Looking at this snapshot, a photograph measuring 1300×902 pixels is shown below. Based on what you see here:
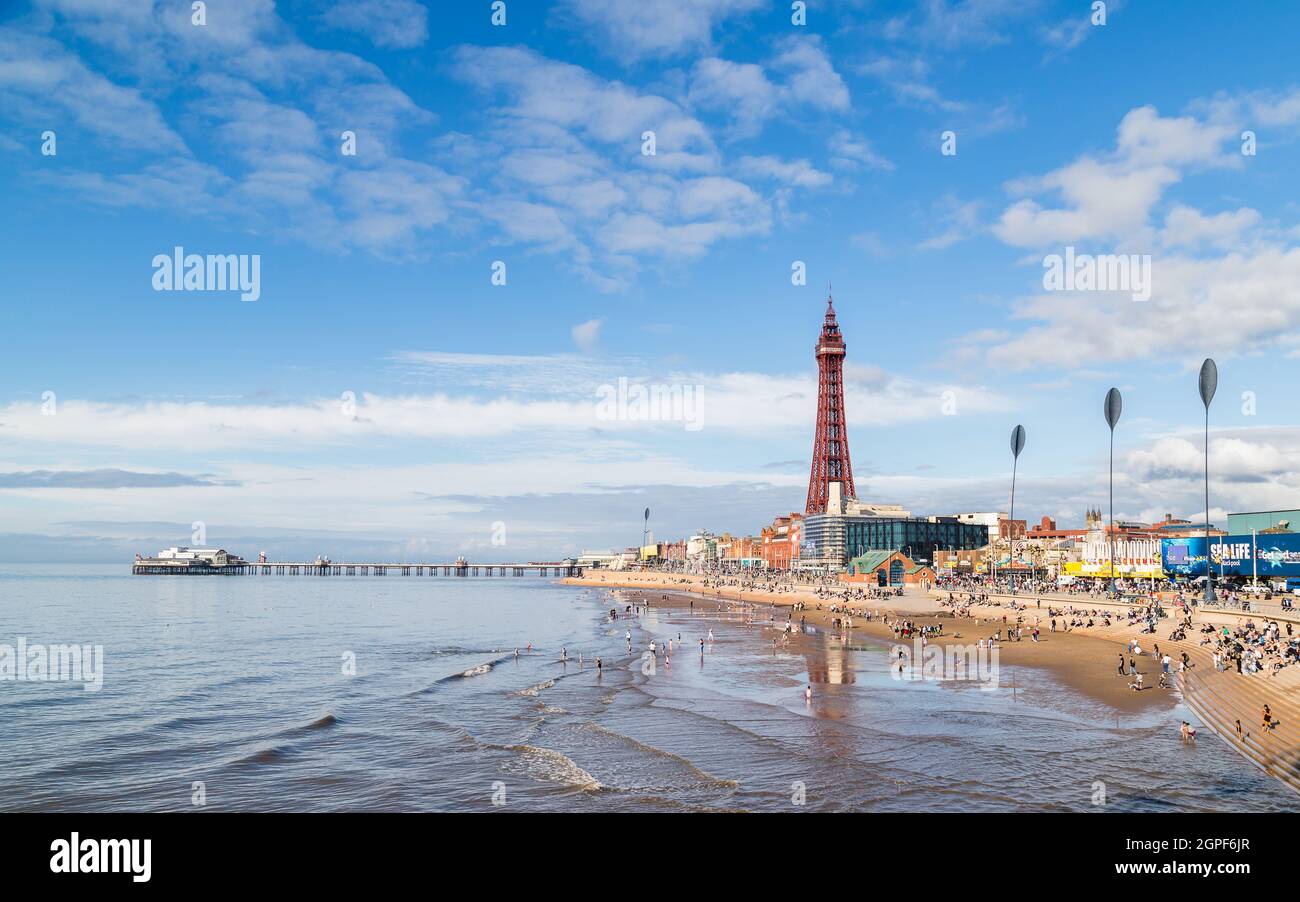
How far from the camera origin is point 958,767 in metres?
24.1

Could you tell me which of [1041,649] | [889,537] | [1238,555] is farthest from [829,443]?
[1041,649]

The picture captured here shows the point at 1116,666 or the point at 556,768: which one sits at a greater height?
the point at 556,768

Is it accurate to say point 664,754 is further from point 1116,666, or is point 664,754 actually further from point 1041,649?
point 1041,649

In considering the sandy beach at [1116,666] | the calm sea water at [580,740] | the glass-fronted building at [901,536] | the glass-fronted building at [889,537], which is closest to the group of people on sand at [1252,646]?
the sandy beach at [1116,666]

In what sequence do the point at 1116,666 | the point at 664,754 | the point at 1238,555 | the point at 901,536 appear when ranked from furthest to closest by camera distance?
the point at 901,536
the point at 1238,555
the point at 1116,666
the point at 664,754

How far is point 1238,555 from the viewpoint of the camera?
244 ft

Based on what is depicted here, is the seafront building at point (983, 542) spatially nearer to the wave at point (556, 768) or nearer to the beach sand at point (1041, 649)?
the beach sand at point (1041, 649)

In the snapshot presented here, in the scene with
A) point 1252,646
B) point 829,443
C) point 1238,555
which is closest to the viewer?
point 1252,646

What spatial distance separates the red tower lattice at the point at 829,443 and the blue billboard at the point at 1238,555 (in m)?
107

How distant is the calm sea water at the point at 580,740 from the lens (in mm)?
21844

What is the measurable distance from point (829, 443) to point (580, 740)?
6731 inches

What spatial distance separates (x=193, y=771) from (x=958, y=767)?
2247 centimetres
